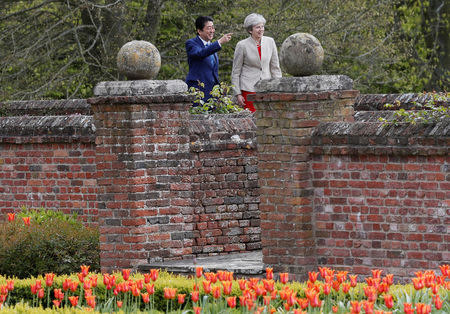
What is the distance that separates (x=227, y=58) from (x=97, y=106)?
32.0 feet

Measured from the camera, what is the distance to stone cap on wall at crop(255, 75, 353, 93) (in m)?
8.68

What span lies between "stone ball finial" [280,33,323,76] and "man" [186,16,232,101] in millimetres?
2772

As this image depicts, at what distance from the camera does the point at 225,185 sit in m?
9.98

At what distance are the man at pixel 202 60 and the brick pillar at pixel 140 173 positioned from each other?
1967mm

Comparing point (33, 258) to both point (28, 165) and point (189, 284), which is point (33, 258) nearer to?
point (28, 165)

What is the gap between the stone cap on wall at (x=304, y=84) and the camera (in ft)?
28.5

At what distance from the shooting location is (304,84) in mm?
8680

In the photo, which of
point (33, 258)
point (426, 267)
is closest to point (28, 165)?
point (33, 258)

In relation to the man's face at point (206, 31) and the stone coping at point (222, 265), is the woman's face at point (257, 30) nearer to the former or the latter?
the man's face at point (206, 31)

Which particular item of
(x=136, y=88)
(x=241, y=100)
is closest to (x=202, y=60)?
(x=241, y=100)

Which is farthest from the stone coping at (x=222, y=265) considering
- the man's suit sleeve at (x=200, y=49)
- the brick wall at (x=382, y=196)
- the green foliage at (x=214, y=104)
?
the man's suit sleeve at (x=200, y=49)

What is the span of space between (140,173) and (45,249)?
1230 millimetres

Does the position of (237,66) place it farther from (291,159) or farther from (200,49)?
(291,159)

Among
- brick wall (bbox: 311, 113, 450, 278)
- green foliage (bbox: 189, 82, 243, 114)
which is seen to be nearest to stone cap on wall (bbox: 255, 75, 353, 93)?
brick wall (bbox: 311, 113, 450, 278)
